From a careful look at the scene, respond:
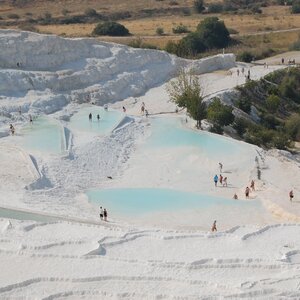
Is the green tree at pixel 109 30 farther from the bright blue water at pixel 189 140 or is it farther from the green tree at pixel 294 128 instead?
the bright blue water at pixel 189 140

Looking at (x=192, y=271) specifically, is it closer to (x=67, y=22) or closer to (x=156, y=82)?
(x=156, y=82)

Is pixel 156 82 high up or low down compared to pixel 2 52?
down

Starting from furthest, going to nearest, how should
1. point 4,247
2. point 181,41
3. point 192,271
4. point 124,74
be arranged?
point 181,41 → point 124,74 → point 4,247 → point 192,271

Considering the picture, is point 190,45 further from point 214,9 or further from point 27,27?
point 214,9

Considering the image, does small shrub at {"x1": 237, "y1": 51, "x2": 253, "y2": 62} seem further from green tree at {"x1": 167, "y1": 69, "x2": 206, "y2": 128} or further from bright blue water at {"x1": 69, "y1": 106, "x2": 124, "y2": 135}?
bright blue water at {"x1": 69, "y1": 106, "x2": 124, "y2": 135}

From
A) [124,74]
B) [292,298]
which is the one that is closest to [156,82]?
[124,74]

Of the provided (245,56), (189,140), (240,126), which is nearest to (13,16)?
(245,56)

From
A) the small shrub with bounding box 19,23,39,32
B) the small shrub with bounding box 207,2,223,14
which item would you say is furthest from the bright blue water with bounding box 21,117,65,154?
the small shrub with bounding box 207,2,223,14
